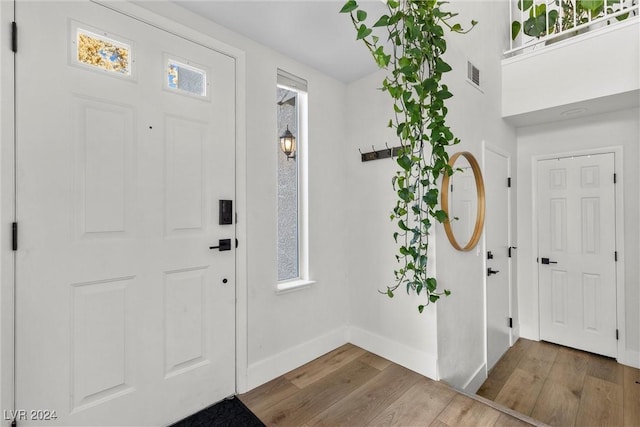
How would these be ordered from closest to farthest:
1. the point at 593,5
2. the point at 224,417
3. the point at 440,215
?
1. the point at 224,417
2. the point at 440,215
3. the point at 593,5

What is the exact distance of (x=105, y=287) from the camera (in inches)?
57.6

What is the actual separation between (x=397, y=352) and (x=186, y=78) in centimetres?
242

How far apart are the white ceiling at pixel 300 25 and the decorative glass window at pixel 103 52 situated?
46cm

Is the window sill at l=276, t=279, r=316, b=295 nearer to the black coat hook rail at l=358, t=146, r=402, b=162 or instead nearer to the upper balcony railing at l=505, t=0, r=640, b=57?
the black coat hook rail at l=358, t=146, r=402, b=162

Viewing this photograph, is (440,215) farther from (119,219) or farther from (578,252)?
(578,252)

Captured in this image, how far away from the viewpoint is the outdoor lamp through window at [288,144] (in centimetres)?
230

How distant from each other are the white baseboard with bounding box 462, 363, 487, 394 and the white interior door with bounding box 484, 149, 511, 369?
0.14m

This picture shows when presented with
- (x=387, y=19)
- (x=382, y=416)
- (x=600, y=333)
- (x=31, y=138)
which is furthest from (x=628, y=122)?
(x=31, y=138)

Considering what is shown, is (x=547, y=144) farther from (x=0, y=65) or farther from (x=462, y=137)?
(x=0, y=65)

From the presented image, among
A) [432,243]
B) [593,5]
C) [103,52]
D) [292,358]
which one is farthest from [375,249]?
[593,5]

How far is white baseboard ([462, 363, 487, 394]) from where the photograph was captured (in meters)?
2.34

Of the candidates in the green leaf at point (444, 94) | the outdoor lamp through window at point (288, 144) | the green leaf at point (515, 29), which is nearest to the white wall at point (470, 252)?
the green leaf at point (515, 29)

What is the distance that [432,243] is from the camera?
6.78 feet

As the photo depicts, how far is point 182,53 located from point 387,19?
3.87ft
